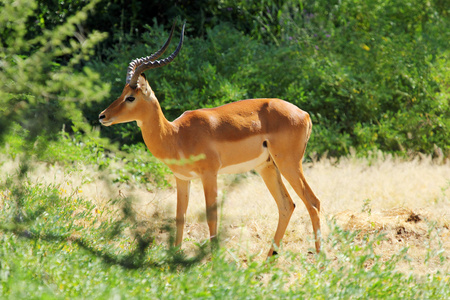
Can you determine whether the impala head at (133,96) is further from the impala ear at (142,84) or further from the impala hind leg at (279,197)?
the impala hind leg at (279,197)

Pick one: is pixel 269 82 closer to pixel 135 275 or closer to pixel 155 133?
pixel 155 133

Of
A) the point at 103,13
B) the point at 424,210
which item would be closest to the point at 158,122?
the point at 424,210

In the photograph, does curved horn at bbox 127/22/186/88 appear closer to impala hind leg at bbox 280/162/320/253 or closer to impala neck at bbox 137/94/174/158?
impala neck at bbox 137/94/174/158

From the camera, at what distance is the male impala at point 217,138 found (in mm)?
4840

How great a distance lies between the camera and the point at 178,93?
913 cm

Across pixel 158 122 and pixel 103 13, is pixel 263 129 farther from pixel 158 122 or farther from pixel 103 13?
pixel 103 13

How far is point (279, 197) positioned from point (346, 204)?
1864 millimetres

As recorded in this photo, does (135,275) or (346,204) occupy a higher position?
(135,275)

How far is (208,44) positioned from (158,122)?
199 inches

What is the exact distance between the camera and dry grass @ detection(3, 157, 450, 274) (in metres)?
5.79

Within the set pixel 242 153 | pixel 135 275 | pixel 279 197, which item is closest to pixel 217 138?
pixel 242 153

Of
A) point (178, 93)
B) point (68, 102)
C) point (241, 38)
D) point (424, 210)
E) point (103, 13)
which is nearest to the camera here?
point (68, 102)

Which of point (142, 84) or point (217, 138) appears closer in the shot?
point (142, 84)

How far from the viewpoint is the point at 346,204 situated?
280 inches
